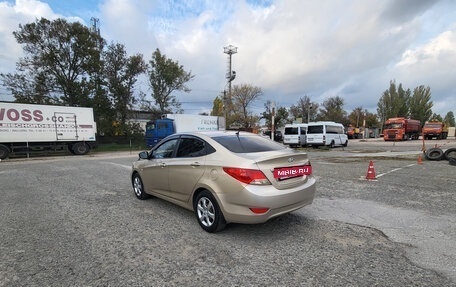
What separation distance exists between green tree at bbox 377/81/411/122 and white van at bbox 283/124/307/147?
1902 inches

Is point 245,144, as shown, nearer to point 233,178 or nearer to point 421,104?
point 233,178

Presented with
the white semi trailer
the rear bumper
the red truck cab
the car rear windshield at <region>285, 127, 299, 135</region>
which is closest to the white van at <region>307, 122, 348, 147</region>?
the car rear windshield at <region>285, 127, 299, 135</region>

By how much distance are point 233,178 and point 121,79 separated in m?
34.3

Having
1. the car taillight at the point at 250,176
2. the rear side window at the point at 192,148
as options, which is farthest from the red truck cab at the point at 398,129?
the car taillight at the point at 250,176

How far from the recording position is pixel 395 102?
202 feet

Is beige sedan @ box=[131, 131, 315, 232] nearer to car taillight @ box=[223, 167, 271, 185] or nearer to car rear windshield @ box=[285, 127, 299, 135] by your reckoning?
car taillight @ box=[223, 167, 271, 185]

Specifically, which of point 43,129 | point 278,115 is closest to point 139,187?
point 43,129

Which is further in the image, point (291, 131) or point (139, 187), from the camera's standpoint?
point (291, 131)

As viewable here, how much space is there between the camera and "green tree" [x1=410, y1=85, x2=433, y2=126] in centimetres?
6150

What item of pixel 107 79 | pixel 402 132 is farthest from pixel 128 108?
pixel 402 132

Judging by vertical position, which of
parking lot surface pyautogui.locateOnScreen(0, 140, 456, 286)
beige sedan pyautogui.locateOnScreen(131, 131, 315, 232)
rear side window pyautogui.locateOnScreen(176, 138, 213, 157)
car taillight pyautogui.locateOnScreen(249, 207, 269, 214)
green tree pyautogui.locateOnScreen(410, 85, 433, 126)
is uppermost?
green tree pyautogui.locateOnScreen(410, 85, 433, 126)

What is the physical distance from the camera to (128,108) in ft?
115

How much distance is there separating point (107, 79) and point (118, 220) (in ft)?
106

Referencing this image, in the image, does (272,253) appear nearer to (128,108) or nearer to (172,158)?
(172,158)
